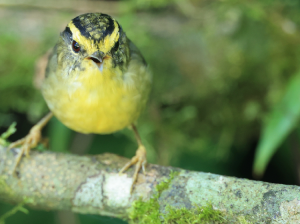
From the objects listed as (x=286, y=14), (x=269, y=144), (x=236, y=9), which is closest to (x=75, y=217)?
(x=269, y=144)

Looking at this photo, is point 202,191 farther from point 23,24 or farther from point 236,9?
point 23,24

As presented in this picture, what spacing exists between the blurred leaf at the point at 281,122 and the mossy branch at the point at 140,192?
1.00 m

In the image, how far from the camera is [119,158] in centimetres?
191

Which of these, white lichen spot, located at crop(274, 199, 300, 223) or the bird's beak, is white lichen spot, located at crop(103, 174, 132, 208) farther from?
white lichen spot, located at crop(274, 199, 300, 223)

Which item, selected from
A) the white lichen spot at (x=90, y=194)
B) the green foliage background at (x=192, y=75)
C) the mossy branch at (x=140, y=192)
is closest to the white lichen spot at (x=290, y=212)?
the mossy branch at (x=140, y=192)

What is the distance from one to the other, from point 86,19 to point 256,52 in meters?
1.98

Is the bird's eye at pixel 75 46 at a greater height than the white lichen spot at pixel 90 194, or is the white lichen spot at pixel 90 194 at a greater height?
the bird's eye at pixel 75 46

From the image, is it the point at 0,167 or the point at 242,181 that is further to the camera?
the point at 0,167

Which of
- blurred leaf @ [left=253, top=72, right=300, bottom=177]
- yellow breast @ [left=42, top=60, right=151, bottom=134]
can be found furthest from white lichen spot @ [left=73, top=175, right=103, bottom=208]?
blurred leaf @ [left=253, top=72, right=300, bottom=177]

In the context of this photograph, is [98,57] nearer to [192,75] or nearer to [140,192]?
[140,192]

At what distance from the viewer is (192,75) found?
3260 millimetres

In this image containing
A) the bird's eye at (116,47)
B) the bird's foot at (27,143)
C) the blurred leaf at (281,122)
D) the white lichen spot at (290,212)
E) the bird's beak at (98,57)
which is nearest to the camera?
the white lichen spot at (290,212)

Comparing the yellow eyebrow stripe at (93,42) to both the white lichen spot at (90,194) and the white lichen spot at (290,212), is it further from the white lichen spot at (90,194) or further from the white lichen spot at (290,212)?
the white lichen spot at (290,212)

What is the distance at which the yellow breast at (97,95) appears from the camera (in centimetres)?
175
